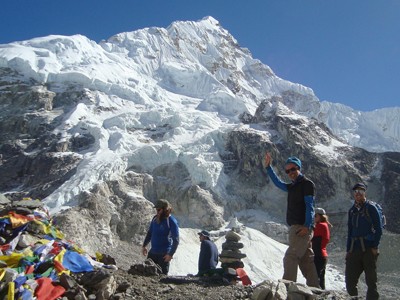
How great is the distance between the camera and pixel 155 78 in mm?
103250

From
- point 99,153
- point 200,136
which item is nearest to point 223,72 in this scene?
point 200,136

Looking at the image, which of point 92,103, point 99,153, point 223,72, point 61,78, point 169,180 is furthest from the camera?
point 223,72

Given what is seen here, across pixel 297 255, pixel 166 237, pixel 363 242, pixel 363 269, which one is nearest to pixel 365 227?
pixel 363 242

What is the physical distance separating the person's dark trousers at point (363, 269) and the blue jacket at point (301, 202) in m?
1.46

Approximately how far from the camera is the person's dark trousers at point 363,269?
6.94m

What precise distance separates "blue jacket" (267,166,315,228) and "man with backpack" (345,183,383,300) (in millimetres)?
1313

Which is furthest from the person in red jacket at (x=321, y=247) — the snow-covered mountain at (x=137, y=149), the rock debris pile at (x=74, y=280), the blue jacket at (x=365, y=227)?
the snow-covered mountain at (x=137, y=149)

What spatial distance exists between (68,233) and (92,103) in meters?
39.5

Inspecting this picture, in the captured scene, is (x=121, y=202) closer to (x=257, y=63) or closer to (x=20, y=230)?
(x=20, y=230)

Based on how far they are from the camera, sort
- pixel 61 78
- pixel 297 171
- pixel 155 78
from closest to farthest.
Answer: pixel 297 171
pixel 61 78
pixel 155 78

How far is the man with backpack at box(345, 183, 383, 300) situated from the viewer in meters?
7.05

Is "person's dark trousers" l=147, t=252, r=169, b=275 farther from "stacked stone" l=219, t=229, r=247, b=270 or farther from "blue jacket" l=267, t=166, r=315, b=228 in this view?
"blue jacket" l=267, t=166, r=315, b=228

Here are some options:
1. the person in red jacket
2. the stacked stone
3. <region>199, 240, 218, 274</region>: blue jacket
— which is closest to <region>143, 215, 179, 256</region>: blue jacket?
<region>199, 240, 218, 274</region>: blue jacket

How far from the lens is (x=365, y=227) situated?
7.19 meters
